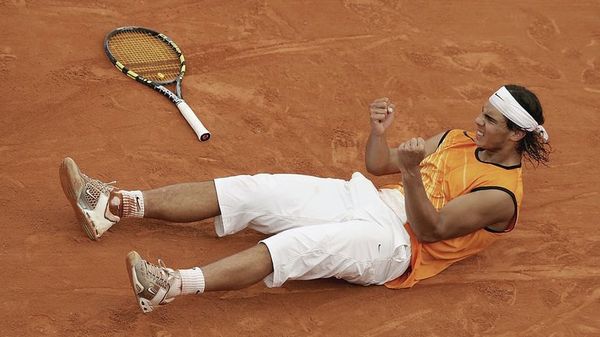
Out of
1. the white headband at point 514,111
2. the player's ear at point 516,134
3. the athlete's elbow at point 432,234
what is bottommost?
the athlete's elbow at point 432,234

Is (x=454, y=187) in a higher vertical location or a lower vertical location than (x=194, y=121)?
higher

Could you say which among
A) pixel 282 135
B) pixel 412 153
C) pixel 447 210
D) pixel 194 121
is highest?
pixel 412 153

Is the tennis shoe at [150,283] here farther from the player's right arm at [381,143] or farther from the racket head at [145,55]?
the racket head at [145,55]

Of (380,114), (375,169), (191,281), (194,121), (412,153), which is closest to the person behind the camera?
(191,281)

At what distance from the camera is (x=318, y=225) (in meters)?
5.30

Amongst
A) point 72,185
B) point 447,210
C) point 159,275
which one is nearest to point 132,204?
point 72,185

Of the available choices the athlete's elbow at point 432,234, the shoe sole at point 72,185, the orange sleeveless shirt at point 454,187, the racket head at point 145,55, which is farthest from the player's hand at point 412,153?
the racket head at point 145,55

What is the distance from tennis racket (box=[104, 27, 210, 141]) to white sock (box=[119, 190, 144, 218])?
1.37 metres

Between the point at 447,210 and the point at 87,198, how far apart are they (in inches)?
78.2

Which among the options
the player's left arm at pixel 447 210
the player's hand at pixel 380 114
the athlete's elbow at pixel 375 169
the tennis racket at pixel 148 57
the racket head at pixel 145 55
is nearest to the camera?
the player's left arm at pixel 447 210

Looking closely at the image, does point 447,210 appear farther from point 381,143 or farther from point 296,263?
point 296,263

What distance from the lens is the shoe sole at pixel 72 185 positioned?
211 inches

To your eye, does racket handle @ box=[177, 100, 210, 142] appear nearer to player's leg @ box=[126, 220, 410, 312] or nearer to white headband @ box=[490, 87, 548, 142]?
player's leg @ box=[126, 220, 410, 312]

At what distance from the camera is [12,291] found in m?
5.10
